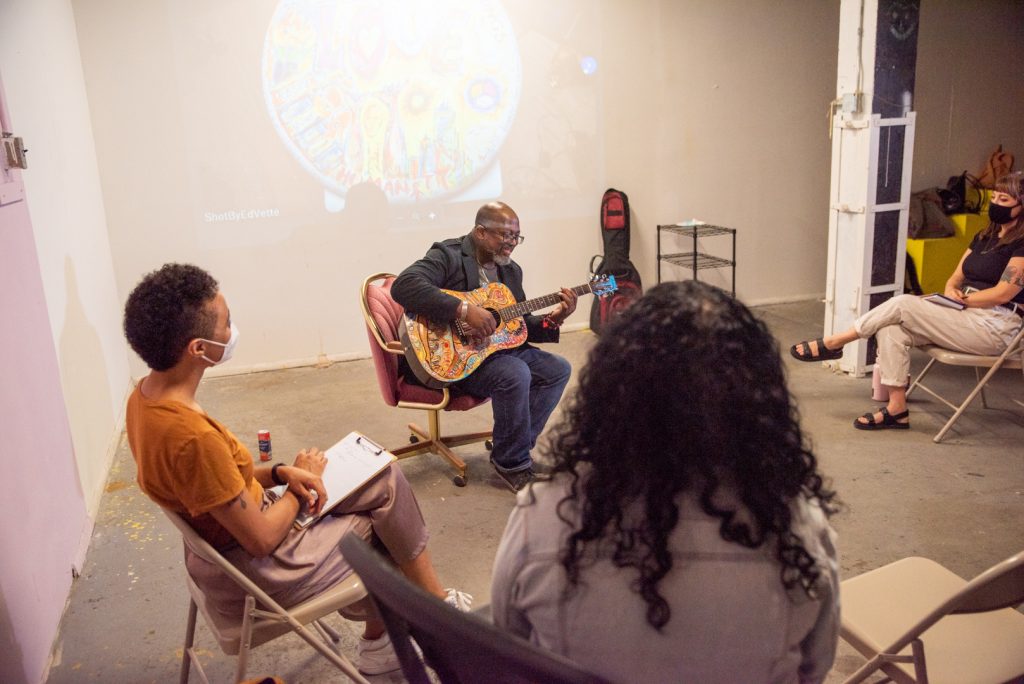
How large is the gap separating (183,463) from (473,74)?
4.00 m

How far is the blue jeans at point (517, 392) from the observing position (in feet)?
10.6

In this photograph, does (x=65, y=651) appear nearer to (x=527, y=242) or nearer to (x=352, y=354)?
(x=352, y=354)

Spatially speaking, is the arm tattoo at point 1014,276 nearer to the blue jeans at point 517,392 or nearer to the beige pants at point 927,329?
the beige pants at point 927,329

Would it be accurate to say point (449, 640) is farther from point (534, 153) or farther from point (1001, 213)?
point (534, 153)

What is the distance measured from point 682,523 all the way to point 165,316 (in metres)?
1.27

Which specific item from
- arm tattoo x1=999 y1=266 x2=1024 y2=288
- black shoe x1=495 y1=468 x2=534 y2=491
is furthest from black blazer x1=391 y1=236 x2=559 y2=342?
arm tattoo x1=999 y1=266 x2=1024 y2=288

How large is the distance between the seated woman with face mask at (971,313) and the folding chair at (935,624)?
2113mm

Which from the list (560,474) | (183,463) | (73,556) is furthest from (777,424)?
(73,556)

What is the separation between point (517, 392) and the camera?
3.22 meters

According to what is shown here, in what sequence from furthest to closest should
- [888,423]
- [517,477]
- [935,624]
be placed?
[888,423] → [517,477] → [935,624]

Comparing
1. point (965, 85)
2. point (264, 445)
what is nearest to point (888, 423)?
point (264, 445)

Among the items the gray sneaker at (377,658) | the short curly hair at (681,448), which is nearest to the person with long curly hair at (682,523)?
the short curly hair at (681,448)

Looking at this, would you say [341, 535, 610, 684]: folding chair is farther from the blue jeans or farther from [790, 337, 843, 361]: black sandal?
[790, 337, 843, 361]: black sandal

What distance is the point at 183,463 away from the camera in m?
1.70
